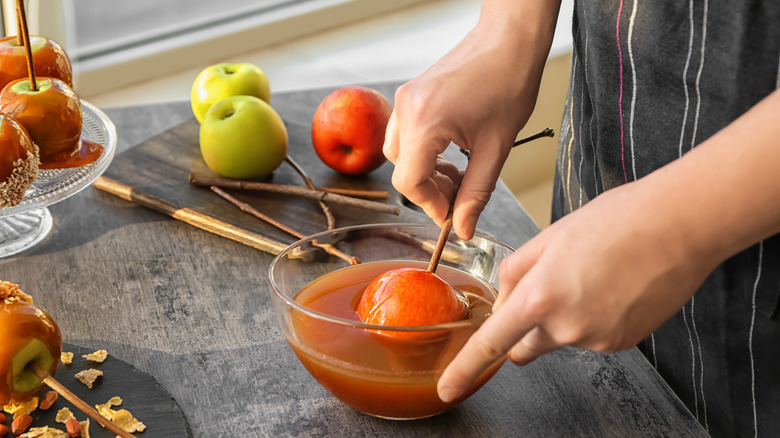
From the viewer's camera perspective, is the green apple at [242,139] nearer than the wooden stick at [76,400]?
No

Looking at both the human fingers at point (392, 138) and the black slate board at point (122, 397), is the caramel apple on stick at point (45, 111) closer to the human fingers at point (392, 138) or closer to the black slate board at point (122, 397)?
the black slate board at point (122, 397)

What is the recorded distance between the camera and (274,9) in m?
2.39

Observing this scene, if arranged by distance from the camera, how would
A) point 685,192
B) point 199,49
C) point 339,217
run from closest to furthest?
point 685,192, point 339,217, point 199,49

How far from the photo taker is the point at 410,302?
25.5 inches

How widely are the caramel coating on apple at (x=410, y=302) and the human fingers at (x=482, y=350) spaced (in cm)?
7

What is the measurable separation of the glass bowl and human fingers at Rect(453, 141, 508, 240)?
0.08 ft

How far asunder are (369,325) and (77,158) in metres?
0.53

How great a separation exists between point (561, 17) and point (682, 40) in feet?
6.60

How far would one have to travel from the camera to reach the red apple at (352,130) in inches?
44.3

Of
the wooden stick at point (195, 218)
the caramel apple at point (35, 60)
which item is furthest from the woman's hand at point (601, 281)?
the caramel apple at point (35, 60)

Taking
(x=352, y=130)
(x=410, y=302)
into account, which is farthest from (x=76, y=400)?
(x=352, y=130)

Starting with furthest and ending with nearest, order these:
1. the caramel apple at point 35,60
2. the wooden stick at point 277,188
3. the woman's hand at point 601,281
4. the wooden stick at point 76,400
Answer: the wooden stick at point 277,188
the caramel apple at point 35,60
the wooden stick at point 76,400
the woman's hand at point 601,281

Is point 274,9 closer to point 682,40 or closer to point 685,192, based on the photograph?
point 682,40

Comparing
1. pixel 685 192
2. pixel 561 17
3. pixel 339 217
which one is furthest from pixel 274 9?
pixel 685 192
